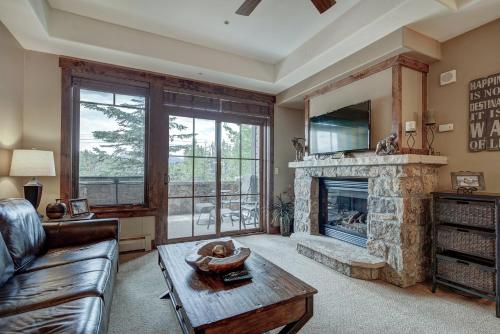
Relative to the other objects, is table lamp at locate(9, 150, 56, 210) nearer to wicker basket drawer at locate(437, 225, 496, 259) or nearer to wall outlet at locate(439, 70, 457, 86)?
wicker basket drawer at locate(437, 225, 496, 259)

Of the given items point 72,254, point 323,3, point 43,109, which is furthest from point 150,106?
point 323,3

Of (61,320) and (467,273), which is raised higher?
(61,320)

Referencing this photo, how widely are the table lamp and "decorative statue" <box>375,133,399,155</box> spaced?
372cm

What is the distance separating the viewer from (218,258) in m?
1.83

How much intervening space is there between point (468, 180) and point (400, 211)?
2.11ft

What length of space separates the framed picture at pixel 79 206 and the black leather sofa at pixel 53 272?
0.62 metres

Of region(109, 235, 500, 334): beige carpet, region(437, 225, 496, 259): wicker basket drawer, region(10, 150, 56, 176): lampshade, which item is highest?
region(10, 150, 56, 176): lampshade

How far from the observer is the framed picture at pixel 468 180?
229cm

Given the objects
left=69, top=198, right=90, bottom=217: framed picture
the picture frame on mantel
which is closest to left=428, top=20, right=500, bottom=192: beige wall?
the picture frame on mantel

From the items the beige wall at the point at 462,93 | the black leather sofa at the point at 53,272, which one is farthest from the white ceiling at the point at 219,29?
the black leather sofa at the point at 53,272

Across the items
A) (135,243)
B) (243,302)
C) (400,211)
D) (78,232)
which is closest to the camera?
(243,302)

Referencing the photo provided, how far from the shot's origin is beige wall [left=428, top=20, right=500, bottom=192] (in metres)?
2.54

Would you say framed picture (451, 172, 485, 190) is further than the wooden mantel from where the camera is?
No

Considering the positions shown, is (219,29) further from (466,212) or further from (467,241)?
(467,241)
